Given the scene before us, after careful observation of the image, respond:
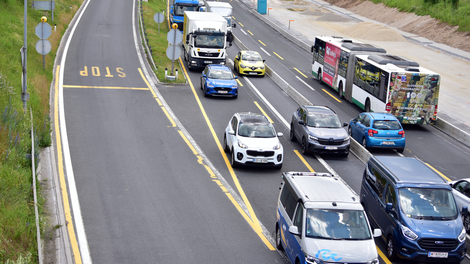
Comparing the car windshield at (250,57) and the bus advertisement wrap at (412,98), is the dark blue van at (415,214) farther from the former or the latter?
the car windshield at (250,57)

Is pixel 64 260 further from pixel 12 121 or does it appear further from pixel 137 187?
pixel 12 121

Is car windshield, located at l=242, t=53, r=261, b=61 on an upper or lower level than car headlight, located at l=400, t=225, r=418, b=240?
upper

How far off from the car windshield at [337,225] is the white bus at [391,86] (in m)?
15.9

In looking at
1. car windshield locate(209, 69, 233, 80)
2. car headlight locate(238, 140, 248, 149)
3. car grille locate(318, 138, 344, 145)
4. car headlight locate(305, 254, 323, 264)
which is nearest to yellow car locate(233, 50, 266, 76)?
car windshield locate(209, 69, 233, 80)

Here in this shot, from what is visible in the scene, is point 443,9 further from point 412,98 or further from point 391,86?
point 391,86

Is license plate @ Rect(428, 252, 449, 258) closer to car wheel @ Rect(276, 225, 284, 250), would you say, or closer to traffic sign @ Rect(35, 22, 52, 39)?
car wheel @ Rect(276, 225, 284, 250)

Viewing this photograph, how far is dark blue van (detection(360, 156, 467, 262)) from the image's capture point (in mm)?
11812

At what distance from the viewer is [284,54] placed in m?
46.9

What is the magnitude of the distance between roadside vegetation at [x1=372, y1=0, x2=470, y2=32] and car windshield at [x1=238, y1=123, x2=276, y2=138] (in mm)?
44877

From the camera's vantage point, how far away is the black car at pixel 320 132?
66.6 ft

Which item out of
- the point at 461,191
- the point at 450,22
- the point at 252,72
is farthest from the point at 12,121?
the point at 450,22

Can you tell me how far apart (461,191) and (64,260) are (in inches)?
469

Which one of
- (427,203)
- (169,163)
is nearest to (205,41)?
(169,163)

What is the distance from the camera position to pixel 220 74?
2984cm
